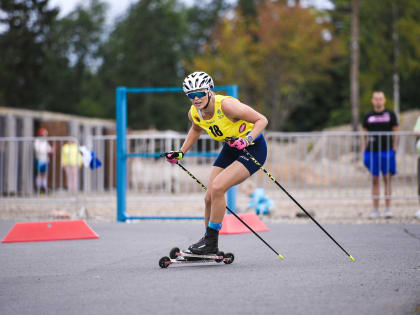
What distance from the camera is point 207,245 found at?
6.91 metres

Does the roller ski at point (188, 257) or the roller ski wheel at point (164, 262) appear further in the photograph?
the roller ski at point (188, 257)

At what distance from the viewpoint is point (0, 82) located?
1853 inches

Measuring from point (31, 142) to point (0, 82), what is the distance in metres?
33.8

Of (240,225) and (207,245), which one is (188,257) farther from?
(240,225)

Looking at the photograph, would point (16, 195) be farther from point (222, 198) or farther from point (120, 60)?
point (120, 60)

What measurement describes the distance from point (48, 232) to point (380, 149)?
6247 millimetres

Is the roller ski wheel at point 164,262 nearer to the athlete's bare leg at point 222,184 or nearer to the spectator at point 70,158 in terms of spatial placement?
the athlete's bare leg at point 222,184

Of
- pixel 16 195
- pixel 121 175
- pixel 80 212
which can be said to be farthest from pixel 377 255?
pixel 16 195

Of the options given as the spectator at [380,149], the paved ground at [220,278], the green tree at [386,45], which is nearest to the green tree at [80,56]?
Answer: the green tree at [386,45]

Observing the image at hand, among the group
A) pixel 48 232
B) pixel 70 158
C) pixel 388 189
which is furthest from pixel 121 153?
pixel 388 189

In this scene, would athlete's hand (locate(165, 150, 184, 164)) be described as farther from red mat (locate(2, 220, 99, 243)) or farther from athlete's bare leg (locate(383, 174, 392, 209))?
athlete's bare leg (locate(383, 174, 392, 209))

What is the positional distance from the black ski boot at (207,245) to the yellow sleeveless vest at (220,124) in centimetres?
95

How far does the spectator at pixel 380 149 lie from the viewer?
1249cm

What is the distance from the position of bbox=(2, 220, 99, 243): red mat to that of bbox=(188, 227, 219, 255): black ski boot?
3.21m
